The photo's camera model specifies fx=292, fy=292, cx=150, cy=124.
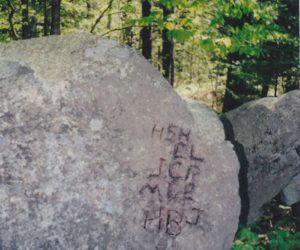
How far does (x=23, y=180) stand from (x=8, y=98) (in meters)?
0.69

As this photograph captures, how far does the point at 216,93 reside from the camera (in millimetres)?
12844

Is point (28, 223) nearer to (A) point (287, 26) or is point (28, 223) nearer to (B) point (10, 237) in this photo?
(B) point (10, 237)

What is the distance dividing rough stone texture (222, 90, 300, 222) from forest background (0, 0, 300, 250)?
551 millimetres

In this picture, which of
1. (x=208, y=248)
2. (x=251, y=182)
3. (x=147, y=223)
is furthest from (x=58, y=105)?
(x=251, y=182)

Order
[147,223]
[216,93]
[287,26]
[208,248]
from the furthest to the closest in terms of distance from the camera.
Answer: [216,93] → [287,26] → [208,248] → [147,223]

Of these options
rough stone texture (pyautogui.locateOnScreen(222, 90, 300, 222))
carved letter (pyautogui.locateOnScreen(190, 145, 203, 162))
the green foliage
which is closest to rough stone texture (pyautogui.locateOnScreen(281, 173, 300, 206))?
rough stone texture (pyautogui.locateOnScreen(222, 90, 300, 222))

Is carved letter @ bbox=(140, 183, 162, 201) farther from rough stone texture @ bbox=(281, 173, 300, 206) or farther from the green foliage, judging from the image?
rough stone texture @ bbox=(281, 173, 300, 206)

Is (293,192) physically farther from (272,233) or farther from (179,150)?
(179,150)

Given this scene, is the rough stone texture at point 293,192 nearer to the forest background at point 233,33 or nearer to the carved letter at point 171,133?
the forest background at point 233,33

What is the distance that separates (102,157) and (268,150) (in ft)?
8.50

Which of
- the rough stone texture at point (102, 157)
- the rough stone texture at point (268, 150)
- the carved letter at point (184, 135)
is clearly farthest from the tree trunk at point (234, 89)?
the carved letter at point (184, 135)

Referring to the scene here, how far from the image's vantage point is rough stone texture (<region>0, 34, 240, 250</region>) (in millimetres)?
2350

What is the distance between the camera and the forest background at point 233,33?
403cm

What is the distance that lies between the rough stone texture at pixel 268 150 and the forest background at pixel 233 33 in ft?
1.81
